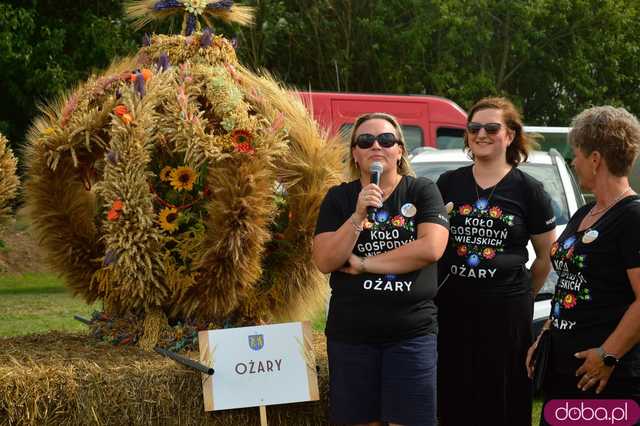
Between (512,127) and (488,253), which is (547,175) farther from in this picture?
(488,253)

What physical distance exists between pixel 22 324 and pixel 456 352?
5838 mm

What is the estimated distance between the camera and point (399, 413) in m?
3.92

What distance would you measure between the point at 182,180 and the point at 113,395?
108cm

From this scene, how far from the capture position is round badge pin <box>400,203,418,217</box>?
159 inches

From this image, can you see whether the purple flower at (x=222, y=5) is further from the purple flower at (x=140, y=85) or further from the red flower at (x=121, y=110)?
the red flower at (x=121, y=110)

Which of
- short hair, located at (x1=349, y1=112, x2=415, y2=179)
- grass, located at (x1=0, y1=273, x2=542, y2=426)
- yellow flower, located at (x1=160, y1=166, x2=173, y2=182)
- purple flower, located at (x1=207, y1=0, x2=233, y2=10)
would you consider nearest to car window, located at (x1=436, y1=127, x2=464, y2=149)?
grass, located at (x1=0, y1=273, x2=542, y2=426)

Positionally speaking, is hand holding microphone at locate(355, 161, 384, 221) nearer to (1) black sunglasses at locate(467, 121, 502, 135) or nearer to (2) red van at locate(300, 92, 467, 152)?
(1) black sunglasses at locate(467, 121, 502, 135)

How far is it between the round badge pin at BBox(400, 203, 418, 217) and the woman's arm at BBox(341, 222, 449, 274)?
0.11 m

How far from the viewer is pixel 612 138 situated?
3.49m

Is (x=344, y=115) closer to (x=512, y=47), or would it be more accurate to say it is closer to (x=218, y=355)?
(x=218, y=355)

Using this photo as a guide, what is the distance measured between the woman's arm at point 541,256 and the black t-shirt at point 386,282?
0.53 m

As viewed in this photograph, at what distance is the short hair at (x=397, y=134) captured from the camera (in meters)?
4.17

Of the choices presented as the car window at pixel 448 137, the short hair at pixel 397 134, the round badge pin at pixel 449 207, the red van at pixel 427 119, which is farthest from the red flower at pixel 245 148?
the car window at pixel 448 137

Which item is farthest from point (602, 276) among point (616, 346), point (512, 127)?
point (512, 127)
